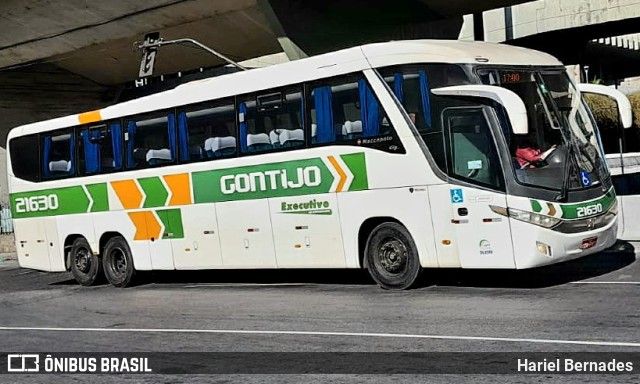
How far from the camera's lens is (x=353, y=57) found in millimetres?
13648

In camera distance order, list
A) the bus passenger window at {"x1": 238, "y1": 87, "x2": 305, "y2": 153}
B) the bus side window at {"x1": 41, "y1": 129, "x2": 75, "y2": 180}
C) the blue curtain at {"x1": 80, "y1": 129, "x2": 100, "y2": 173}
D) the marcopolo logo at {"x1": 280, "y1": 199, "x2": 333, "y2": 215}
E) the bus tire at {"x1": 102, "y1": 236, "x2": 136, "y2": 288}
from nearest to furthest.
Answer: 1. the marcopolo logo at {"x1": 280, "y1": 199, "x2": 333, "y2": 215}
2. the bus passenger window at {"x1": 238, "y1": 87, "x2": 305, "y2": 153}
3. the bus tire at {"x1": 102, "y1": 236, "x2": 136, "y2": 288}
4. the blue curtain at {"x1": 80, "y1": 129, "x2": 100, "y2": 173}
5. the bus side window at {"x1": 41, "y1": 129, "x2": 75, "y2": 180}

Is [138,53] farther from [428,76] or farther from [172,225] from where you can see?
[428,76]

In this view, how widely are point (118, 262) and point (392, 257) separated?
7.11 metres

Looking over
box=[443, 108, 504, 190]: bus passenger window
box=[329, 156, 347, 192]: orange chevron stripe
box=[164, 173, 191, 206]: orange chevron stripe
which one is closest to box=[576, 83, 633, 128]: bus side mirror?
box=[443, 108, 504, 190]: bus passenger window

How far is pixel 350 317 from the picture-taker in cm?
1119

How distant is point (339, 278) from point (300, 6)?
1369 cm

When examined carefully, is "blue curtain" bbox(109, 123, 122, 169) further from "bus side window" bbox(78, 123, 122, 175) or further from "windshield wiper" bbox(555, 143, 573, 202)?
"windshield wiper" bbox(555, 143, 573, 202)

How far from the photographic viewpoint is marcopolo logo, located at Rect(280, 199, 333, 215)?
14.3 metres

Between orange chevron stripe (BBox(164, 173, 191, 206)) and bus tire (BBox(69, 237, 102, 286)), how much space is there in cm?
289

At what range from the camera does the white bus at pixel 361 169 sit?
1218 cm

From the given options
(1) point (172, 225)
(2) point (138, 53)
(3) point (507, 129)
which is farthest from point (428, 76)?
(2) point (138, 53)

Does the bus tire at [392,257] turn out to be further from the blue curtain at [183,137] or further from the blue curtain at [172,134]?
the blue curtain at [172,134]

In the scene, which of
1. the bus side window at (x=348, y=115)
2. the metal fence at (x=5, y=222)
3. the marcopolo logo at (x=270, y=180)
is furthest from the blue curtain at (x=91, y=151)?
the metal fence at (x=5, y=222)

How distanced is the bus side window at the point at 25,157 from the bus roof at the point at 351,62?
3622 millimetres
